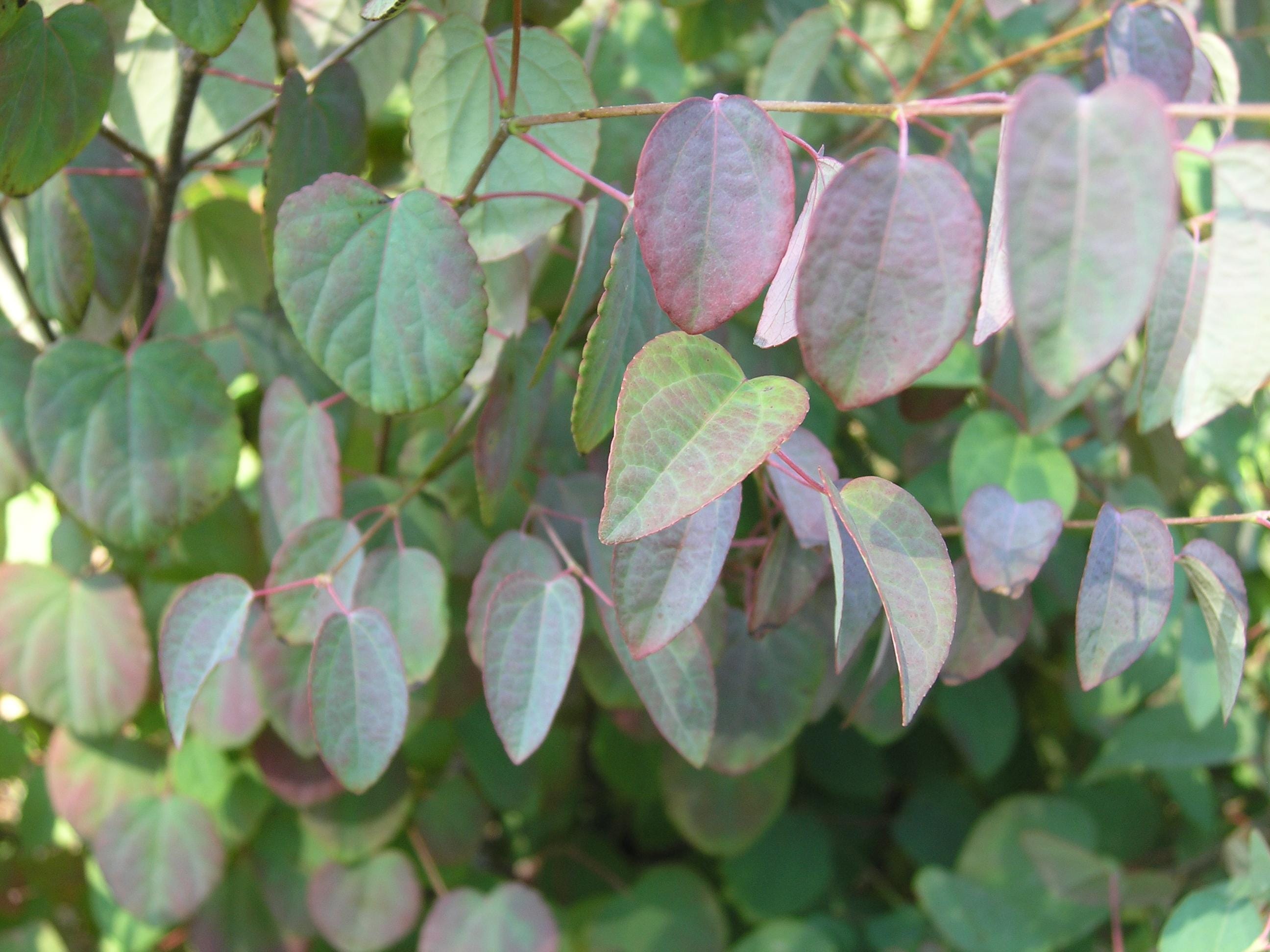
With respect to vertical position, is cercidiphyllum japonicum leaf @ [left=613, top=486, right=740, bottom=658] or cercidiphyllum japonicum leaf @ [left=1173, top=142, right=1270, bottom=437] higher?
cercidiphyllum japonicum leaf @ [left=1173, top=142, right=1270, bottom=437]

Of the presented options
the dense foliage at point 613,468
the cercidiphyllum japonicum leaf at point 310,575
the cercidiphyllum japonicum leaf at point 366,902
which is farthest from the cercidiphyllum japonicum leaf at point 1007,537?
the cercidiphyllum japonicum leaf at point 366,902

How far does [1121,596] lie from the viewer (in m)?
0.43

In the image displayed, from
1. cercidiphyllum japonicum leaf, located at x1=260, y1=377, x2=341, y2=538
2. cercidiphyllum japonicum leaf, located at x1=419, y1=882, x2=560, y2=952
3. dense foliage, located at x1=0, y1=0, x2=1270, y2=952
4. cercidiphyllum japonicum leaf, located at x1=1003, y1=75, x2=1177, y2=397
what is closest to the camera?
cercidiphyllum japonicum leaf, located at x1=1003, y1=75, x2=1177, y2=397

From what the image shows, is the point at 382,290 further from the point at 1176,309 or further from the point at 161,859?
the point at 161,859

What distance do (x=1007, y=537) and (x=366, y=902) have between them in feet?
1.99

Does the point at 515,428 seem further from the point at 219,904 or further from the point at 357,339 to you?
the point at 219,904

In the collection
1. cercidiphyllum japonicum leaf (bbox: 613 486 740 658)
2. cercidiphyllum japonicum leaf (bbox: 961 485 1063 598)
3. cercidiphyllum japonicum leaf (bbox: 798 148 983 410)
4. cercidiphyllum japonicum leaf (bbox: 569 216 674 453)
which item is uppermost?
cercidiphyllum japonicum leaf (bbox: 798 148 983 410)

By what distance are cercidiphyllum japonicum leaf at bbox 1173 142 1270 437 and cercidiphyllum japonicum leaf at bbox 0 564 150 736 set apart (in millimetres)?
716

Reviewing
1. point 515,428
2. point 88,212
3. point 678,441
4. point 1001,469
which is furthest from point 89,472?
point 1001,469

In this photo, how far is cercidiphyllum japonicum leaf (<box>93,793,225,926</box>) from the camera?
2.47 feet

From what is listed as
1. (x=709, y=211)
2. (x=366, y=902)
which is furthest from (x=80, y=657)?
(x=709, y=211)

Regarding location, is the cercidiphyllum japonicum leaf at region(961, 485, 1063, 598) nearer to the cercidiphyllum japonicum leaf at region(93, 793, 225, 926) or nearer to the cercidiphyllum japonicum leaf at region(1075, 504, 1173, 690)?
the cercidiphyllum japonicum leaf at region(1075, 504, 1173, 690)

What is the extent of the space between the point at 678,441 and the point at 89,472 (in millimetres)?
426

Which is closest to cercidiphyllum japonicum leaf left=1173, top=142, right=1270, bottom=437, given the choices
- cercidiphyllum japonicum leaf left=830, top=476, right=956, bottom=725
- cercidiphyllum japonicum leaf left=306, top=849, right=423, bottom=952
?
cercidiphyllum japonicum leaf left=830, top=476, right=956, bottom=725
